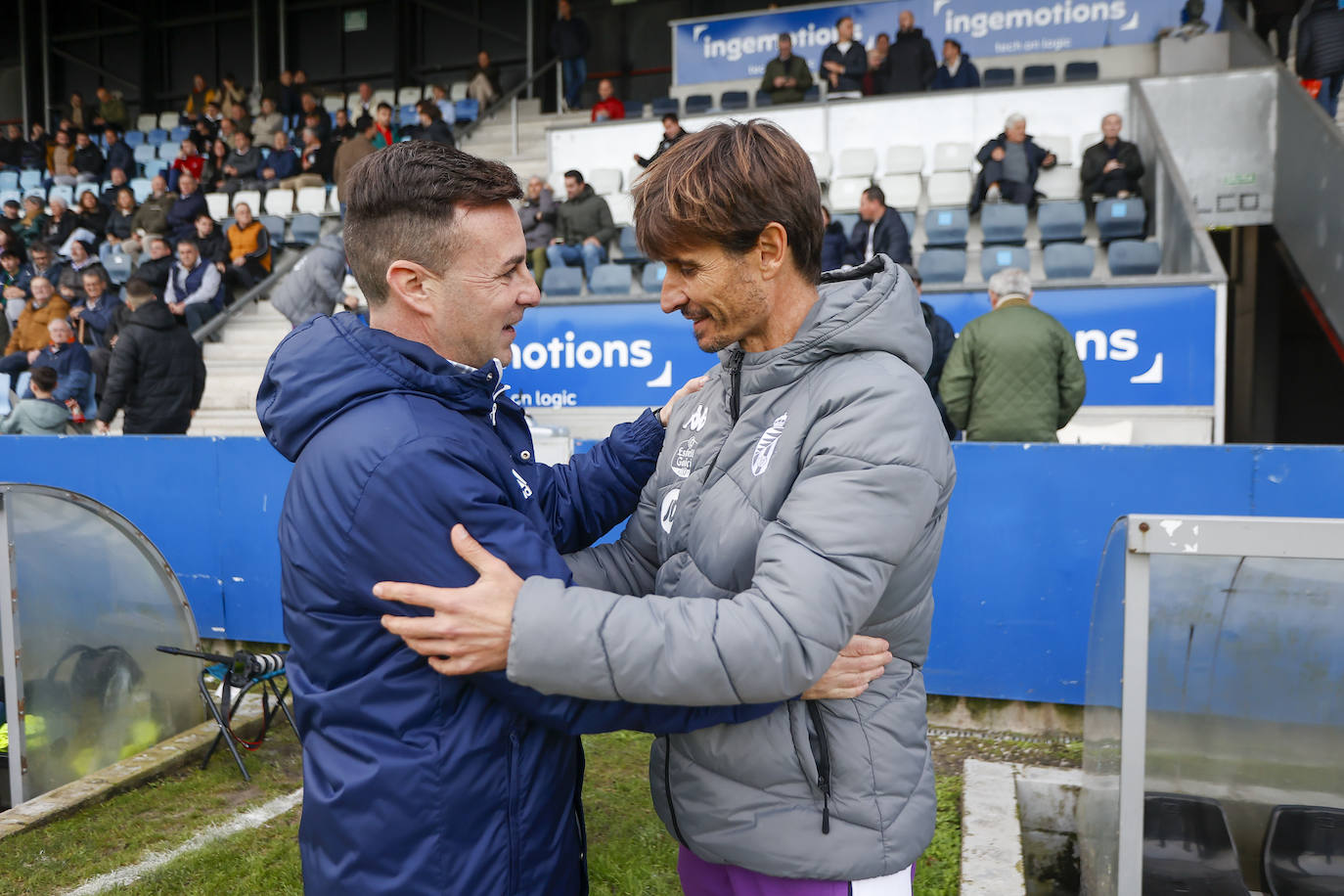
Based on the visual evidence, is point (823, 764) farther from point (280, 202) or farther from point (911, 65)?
point (280, 202)

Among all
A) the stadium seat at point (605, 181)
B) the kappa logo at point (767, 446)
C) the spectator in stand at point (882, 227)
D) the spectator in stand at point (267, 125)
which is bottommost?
the kappa logo at point (767, 446)

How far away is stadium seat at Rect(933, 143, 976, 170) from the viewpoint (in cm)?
1119

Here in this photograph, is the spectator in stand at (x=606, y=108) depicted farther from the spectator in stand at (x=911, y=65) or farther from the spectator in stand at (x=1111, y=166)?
the spectator in stand at (x=1111, y=166)

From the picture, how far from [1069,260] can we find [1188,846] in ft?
24.2

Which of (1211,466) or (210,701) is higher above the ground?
(1211,466)

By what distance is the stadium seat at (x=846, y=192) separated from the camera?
11.1m

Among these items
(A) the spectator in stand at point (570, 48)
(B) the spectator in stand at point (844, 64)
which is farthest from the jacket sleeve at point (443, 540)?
(A) the spectator in stand at point (570, 48)

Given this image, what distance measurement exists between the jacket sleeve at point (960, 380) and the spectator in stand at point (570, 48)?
40.2ft

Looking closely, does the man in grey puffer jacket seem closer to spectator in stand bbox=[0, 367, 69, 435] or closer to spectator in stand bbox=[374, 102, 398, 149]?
spectator in stand bbox=[0, 367, 69, 435]

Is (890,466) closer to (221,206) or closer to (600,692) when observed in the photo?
(600,692)

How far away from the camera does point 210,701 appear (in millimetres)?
4176

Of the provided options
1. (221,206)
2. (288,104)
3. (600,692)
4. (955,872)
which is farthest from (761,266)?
(288,104)

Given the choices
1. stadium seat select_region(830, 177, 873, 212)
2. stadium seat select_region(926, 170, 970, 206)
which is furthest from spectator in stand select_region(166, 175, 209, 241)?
stadium seat select_region(926, 170, 970, 206)

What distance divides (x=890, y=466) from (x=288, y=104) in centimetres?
1842
